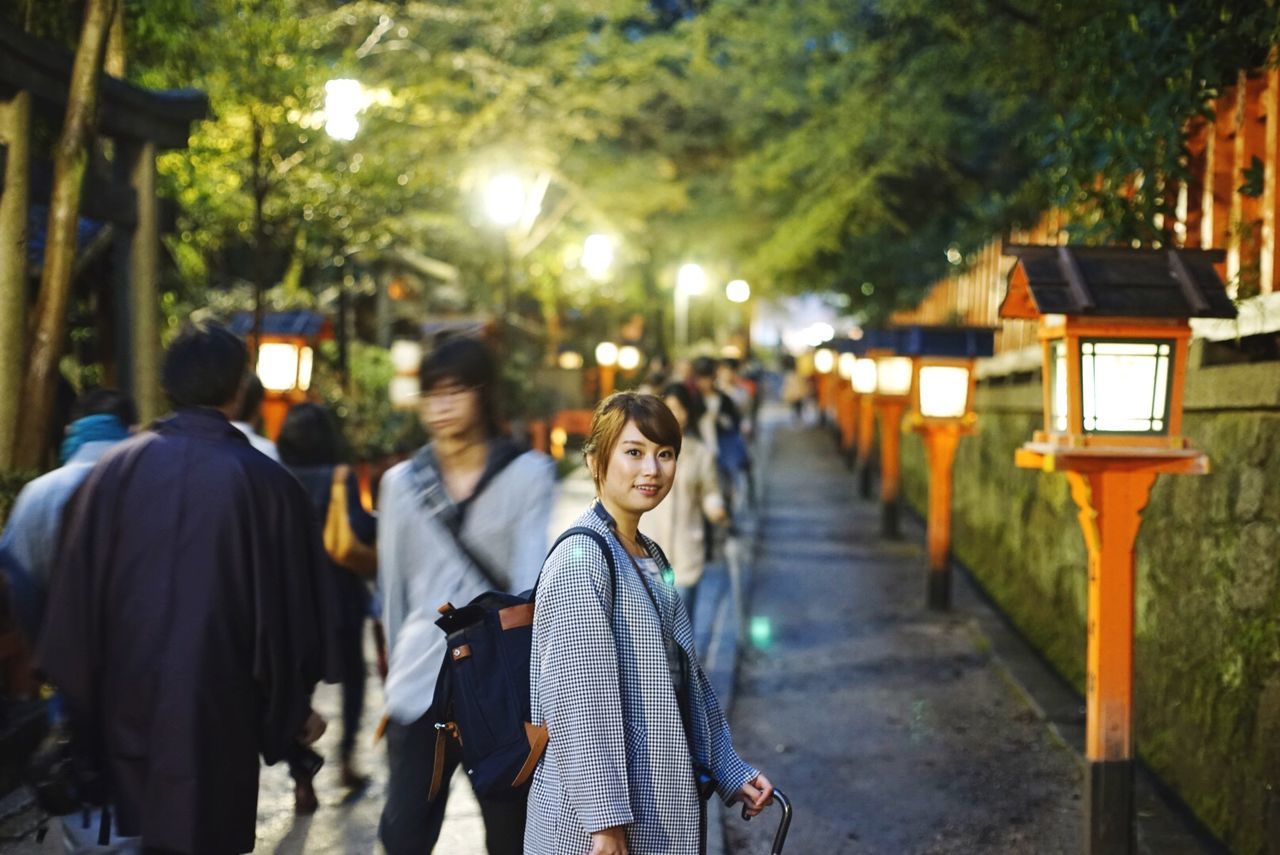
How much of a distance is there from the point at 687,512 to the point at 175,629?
15.7 ft

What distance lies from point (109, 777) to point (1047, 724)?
19.7 feet

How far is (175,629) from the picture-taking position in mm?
3254

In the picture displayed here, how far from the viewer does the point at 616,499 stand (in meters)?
3.09

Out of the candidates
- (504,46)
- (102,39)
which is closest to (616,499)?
(102,39)

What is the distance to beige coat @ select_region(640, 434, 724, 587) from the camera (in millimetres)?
7738

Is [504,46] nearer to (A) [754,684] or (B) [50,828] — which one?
(A) [754,684]

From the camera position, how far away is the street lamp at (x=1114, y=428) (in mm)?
5148

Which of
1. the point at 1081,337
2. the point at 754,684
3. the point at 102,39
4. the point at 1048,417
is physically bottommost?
the point at 754,684

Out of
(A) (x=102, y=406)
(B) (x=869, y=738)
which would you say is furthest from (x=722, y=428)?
(A) (x=102, y=406)

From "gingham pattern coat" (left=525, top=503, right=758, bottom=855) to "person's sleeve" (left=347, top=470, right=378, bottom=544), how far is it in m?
2.24

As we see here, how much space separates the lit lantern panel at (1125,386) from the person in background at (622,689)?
270 centimetres

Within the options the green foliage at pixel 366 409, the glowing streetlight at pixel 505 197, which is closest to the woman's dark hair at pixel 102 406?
the glowing streetlight at pixel 505 197

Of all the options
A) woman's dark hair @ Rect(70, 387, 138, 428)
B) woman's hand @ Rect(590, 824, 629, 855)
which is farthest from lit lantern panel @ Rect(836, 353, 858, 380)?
woman's hand @ Rect(590, 824, 629, 855)

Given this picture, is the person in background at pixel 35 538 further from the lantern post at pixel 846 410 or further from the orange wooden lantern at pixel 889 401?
the lantern post at pixel 846 410
